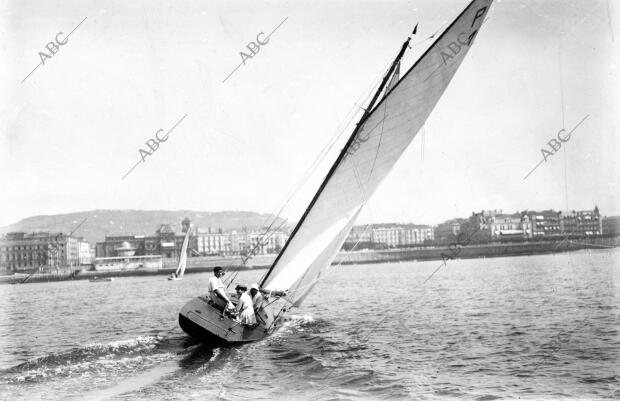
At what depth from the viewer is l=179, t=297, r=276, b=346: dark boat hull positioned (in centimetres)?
1642

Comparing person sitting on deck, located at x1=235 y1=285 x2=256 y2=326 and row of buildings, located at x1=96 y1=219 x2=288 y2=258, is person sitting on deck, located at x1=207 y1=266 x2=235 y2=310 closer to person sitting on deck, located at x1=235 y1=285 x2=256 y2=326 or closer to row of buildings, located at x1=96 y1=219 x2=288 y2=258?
person sitting on deck, located at x1=235 y1=285 x2=256 y2=326

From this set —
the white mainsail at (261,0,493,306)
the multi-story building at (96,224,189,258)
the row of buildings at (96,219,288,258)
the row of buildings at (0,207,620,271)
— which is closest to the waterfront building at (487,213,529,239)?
the row of buildings at (0,207,620,271)

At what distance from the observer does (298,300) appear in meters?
18.8

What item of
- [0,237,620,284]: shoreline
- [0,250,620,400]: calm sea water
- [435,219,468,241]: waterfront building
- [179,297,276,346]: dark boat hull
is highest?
[435,219,468,241]: waterfront building

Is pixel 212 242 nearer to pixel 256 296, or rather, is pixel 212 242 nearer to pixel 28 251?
pixel 28 251

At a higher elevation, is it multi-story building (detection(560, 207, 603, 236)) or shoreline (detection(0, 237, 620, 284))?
multi-story building (detection(560, 207, 603, 236))

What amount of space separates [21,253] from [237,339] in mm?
125037

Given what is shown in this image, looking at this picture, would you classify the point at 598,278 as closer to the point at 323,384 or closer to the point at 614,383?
the point at 614,383

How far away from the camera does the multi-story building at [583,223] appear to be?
13200 cm

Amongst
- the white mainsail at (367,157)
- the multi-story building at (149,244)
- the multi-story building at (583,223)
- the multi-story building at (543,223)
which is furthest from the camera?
the multi-story building at (149,244)

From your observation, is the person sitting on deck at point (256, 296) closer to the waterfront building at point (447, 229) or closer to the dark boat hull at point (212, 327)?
the dark boat hull at point (212, 327)

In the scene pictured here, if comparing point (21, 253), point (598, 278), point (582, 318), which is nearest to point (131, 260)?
point (21, 253)

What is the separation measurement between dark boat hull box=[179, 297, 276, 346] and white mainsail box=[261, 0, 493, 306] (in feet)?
6.48

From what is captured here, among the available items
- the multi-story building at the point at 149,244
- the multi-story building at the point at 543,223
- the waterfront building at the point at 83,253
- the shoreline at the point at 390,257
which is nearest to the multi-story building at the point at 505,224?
the multi-story building at the point at 543,223
